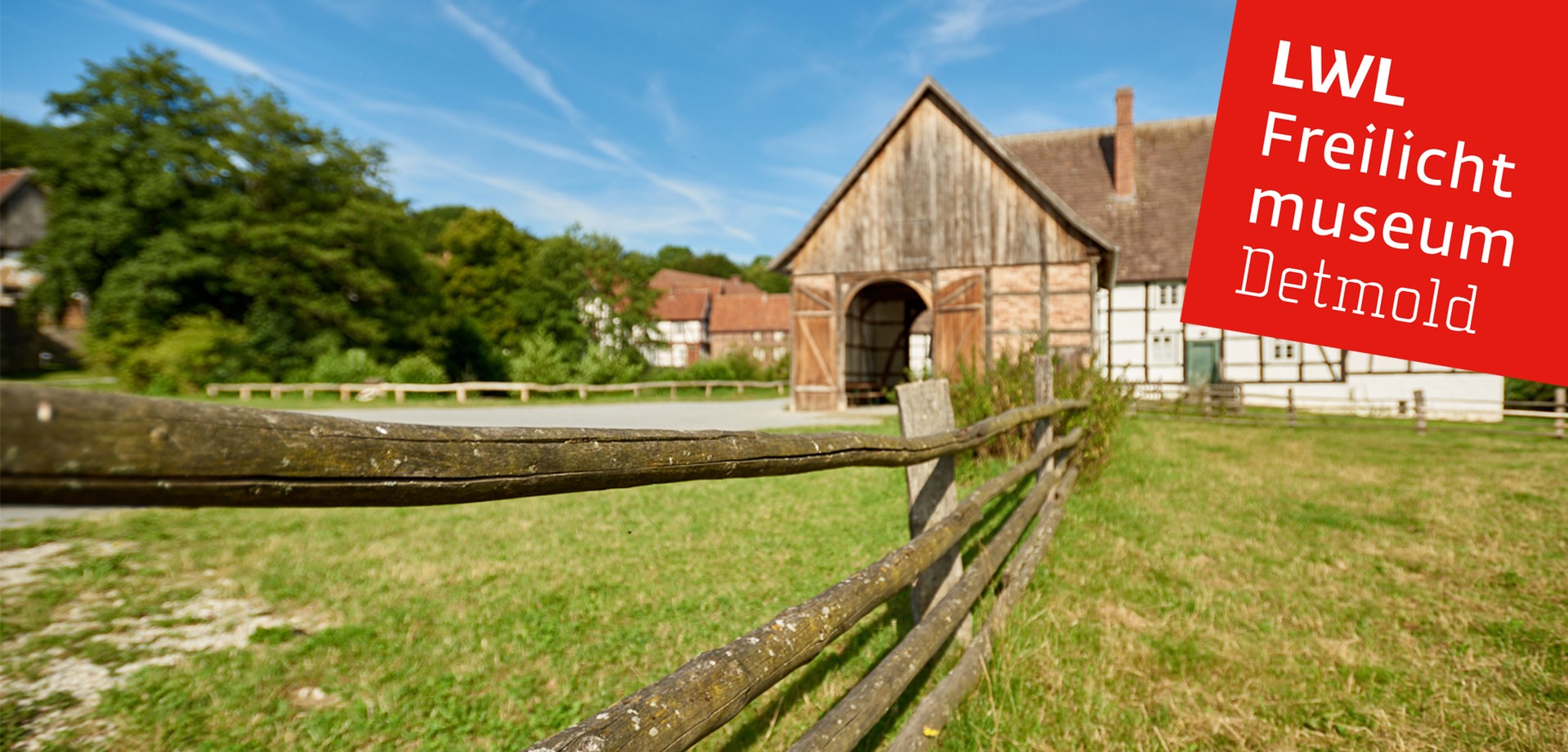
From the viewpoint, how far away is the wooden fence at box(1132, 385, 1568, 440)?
47.5ft

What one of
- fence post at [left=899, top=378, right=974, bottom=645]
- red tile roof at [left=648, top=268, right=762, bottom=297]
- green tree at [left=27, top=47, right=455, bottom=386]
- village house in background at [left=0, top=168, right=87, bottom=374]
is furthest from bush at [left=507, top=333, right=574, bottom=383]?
red tile roof at [left=648, top=268, right=762, bottom=297]

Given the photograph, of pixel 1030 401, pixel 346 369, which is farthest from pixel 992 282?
pixel 346 369

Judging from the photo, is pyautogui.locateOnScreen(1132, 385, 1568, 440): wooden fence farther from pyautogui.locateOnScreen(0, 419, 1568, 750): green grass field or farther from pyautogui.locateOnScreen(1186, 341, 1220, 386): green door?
pyautogui.locateOnScreen(0, 419, 1568, 750): green grass field

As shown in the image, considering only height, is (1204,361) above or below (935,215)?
below

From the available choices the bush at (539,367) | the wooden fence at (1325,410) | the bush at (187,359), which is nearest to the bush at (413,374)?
the bush at (539,367)

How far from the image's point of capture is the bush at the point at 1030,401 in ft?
25.5

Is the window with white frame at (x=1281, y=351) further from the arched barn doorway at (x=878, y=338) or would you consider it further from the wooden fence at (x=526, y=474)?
the wooden fence at (x=526, y=474)

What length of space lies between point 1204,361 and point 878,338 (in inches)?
369

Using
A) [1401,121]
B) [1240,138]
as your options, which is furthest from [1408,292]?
[1240,138]

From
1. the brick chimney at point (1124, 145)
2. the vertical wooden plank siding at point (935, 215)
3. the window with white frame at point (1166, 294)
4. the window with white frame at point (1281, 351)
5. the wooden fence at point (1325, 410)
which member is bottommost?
the wooden fence at point (1325, 410)

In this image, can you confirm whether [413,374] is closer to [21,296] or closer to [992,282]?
[992,282]

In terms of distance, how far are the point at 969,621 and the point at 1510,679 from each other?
2293 millimetres

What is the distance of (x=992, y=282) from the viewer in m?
16.3

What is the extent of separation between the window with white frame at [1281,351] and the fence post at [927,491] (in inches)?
863
